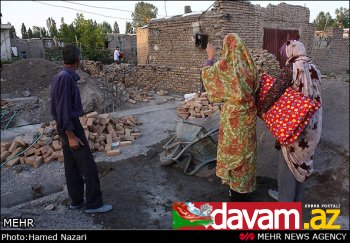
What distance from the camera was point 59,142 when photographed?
5.32 meters

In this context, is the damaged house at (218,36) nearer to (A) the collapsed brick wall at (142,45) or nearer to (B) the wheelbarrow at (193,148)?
(A) the collapsed brick wall at (142,45)

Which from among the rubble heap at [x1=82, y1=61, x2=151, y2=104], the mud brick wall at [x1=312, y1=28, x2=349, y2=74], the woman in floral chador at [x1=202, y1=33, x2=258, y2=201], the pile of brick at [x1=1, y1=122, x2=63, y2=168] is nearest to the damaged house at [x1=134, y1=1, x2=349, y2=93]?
the mud brick wall at [x1=312, y1=28, x2=349, y2=74]

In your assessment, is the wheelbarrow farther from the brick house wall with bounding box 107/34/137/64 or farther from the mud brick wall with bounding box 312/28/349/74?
the brick house wall with bounding box 107/34/137/64

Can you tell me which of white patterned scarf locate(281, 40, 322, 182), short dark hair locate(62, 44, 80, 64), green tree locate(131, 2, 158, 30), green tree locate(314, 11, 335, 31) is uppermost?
green tree locate(131, 2, 158, 30)

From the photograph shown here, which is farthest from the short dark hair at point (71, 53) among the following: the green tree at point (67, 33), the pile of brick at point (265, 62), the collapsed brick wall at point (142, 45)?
the green tree at point (67, 33)

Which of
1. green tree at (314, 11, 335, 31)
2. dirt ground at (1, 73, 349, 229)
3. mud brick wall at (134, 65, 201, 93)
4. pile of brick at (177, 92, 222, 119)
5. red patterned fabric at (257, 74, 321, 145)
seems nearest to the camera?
red patterned fabric at (257, 74, 321, 145)

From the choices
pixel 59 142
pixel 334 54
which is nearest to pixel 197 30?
pixel 334 54

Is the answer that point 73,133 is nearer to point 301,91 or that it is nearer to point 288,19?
point 301,91

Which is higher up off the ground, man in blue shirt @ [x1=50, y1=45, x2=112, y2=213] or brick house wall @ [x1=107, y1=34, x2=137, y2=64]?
brick house wall @ [x1=107, y1=34, x2=137, y2=64]

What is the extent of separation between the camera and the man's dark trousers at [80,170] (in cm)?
301

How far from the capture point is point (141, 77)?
13602mm

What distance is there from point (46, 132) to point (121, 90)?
19.1 feet

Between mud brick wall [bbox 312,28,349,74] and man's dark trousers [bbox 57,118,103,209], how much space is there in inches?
400

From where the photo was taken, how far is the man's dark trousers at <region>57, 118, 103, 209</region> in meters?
3.01
